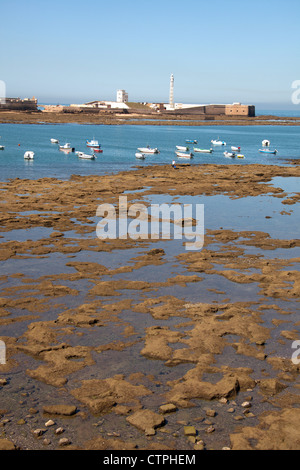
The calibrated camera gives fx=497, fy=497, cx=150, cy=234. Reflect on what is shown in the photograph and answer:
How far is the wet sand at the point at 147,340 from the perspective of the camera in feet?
37.1

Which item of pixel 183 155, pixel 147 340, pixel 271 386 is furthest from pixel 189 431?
pixel 183 155

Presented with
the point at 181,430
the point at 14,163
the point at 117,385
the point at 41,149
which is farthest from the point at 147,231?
the point at 41,149

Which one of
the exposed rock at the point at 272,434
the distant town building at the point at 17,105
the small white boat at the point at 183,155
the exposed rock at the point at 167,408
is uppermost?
the distant town building at the point at 17,105

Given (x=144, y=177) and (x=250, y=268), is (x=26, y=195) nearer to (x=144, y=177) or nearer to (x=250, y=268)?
(x=144, y=177)

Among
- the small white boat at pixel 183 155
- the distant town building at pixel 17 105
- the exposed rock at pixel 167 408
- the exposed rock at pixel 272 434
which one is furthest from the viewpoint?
the distant town building at pixel 17 105

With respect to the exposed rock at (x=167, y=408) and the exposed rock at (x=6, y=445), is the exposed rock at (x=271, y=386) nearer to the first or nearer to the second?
the exposed rock at (x=167, y=408)

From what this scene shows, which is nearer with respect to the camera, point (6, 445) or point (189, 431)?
point (6, 445)

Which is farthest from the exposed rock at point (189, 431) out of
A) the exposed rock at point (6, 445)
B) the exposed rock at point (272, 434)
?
the exposed rock at point (6, 445)

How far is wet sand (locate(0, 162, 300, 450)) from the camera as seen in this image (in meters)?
11.3

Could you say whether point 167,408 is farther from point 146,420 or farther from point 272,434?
point 272,434

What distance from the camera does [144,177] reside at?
52531mm

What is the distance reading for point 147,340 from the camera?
15.6 meters

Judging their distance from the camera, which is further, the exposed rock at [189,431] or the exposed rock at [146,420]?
the exposed rock at [146,420]
